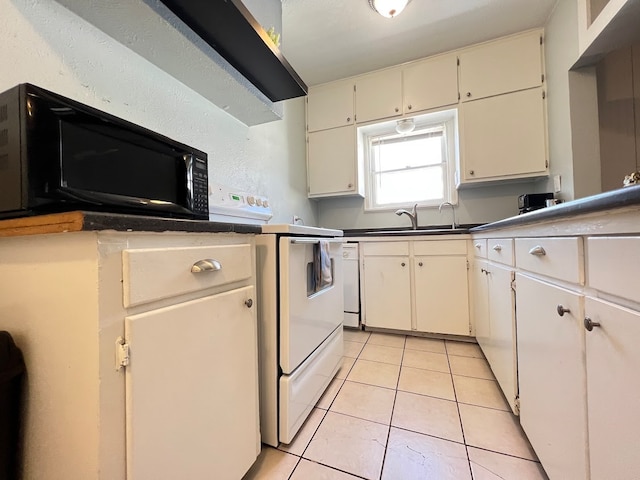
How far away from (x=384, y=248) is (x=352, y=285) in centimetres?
45

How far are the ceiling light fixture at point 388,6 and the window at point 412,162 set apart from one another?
956 millimetres

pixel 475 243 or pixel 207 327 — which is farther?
pixel 475 243

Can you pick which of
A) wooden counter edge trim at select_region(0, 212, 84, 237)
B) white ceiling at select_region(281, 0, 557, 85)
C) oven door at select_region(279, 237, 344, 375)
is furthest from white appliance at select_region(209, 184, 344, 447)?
white ceiling at select_region(281, 0, 557, 85)

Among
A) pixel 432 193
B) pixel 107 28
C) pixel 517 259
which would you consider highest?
pixel 107 28

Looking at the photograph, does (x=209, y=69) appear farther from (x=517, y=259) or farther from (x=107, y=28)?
(x=517, y=259)

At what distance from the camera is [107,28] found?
1027 millimetres

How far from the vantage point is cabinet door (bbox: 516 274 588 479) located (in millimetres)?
669

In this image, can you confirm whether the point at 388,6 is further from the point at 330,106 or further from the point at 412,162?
the point at 412,162

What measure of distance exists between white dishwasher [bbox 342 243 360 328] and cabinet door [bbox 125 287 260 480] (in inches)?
61.4

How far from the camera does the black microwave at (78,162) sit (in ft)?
1.79

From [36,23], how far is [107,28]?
222 mm


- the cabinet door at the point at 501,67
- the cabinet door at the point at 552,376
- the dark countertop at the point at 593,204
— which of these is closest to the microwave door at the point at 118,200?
the dark countertop at the point at 593,204

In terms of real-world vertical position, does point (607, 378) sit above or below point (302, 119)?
below

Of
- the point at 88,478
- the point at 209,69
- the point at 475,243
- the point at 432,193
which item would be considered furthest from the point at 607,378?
the point at 432,193
